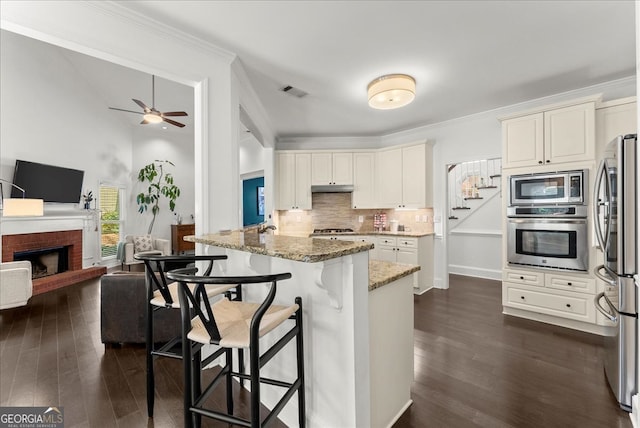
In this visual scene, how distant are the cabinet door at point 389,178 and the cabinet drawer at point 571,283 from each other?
2.47 m

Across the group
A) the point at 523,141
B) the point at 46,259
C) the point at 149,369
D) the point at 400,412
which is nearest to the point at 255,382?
the point at 149,369

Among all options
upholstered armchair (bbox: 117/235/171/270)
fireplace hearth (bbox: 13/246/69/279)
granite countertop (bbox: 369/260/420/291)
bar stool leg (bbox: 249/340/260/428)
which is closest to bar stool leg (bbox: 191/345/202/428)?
bar stool leg (bbox: 249/340/260/428)

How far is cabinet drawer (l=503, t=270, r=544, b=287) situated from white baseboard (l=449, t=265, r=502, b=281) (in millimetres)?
2162

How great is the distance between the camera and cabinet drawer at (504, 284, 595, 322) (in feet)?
10.0

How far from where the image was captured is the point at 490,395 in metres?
2.01

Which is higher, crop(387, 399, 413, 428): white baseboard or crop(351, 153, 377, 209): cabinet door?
crop(351, 153, 377, 209): cabinet door

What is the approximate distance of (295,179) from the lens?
18.4ft

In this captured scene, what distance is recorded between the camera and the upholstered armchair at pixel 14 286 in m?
3.41

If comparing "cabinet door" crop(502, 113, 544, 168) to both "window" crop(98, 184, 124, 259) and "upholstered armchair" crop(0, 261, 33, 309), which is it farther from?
"window" crop(98, 184, 124, 259)

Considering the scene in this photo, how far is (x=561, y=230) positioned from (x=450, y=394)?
238 centimetres

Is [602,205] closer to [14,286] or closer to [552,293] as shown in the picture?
[552,293]

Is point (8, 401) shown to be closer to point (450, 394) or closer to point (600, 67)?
point (450, 394)

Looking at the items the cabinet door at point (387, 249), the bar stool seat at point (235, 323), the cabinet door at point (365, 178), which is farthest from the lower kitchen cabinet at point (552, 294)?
the bar stool seat at point (235, 323)

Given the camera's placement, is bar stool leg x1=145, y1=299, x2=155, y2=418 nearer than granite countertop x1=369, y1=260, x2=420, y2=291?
No
